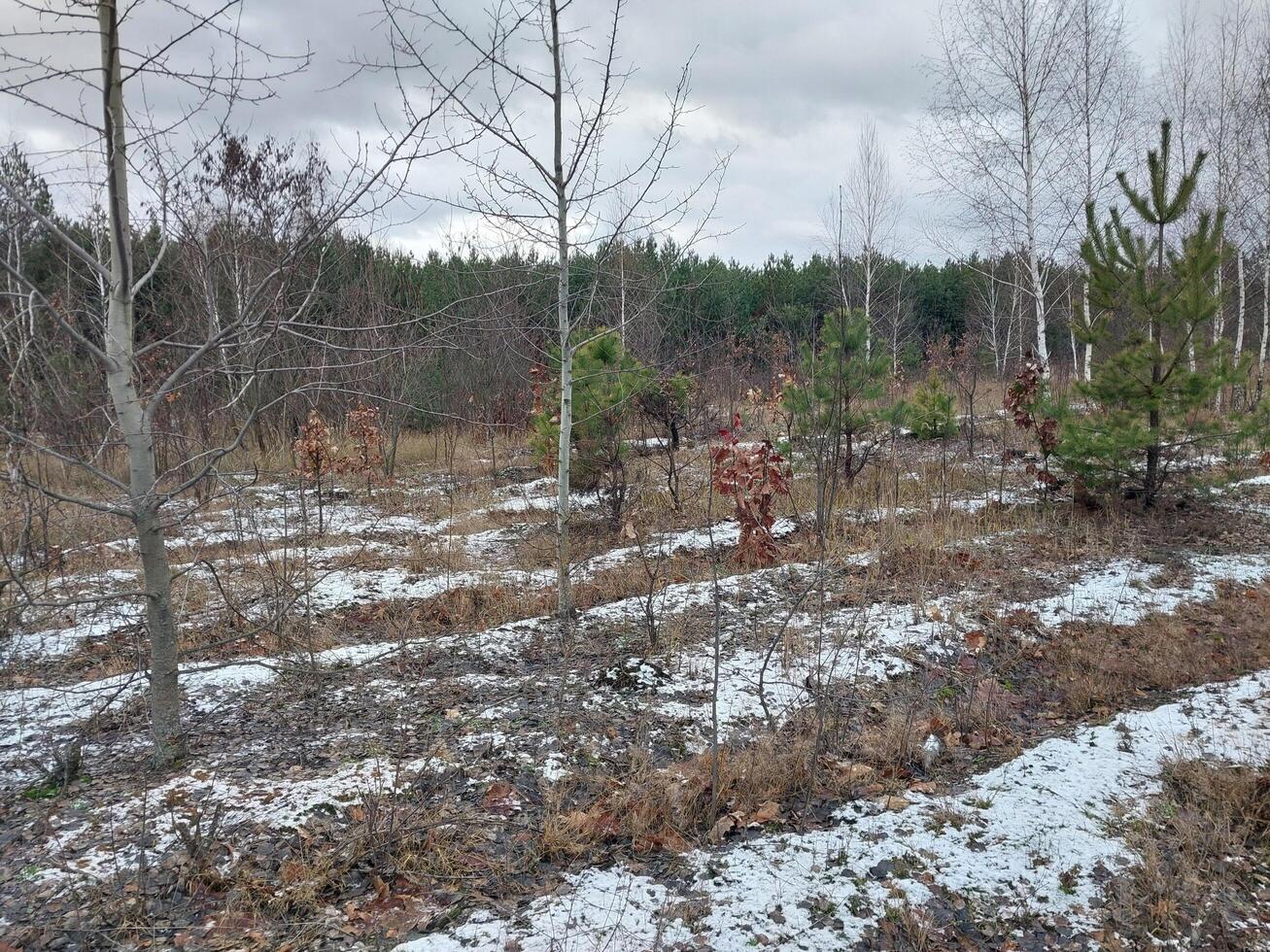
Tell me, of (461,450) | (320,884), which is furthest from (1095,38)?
(320,884)

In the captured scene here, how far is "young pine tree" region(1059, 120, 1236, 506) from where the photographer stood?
272 inches

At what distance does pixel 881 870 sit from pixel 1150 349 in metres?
6.37

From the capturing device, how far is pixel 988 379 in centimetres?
2269

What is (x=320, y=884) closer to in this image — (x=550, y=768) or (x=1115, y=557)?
(x=550, y=768)

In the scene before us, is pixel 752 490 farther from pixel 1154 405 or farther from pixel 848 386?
pixel 1154 405

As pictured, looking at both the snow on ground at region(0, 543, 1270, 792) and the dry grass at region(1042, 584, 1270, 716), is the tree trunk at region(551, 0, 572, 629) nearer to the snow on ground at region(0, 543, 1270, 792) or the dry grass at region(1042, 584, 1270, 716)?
the snow on ground at region(0, 543, 1270, 792)

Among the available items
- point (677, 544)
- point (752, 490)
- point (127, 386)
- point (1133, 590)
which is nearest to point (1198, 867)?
point (1133, 590)

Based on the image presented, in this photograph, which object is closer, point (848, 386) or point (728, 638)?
point (728, 638)

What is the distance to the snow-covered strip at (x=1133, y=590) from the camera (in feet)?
17.5

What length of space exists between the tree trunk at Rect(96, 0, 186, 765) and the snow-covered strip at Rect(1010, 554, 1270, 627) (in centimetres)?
523

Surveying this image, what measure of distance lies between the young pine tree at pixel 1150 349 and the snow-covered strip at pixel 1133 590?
4.15 feet

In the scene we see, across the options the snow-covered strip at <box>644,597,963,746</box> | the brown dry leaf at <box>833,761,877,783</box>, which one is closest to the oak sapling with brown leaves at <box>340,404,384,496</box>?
the snow-covered strip at <box>644,597,963,746</box>

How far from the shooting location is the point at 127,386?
9.17 feet

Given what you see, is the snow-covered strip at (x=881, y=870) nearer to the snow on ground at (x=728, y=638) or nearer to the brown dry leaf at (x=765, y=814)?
the brown dry leaf at (x=765, y=814)
